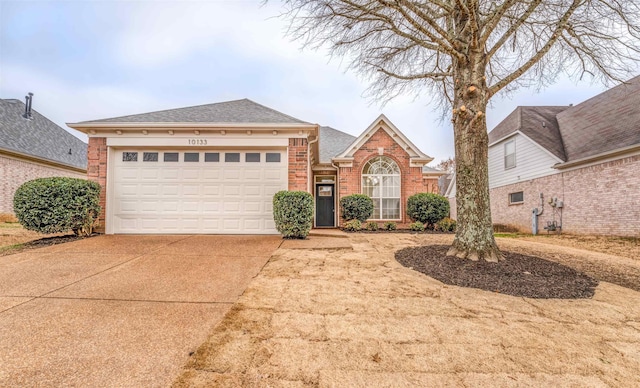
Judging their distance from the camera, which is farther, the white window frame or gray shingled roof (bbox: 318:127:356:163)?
gray shingled roof (bbox: 318:127:356:163)

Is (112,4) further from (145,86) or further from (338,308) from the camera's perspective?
(145,86)

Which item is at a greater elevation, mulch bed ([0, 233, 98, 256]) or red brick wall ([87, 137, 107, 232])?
red brick wall ([87, 137, 107, 232])

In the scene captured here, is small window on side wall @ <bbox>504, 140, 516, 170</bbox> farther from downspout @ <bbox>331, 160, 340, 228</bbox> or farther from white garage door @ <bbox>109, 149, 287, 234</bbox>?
white garage door @ <bbox>109, 149, 287, 234</bbox>

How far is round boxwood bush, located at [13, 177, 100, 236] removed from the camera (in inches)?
239

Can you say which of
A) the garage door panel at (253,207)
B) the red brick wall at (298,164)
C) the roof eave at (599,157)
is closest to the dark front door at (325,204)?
the red brick wall at (298,164)

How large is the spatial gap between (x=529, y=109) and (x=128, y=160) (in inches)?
726

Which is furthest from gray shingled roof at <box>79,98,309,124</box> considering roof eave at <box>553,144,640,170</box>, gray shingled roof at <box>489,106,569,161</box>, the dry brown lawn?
gray shingled roof at <box>489,106,569,161</box>

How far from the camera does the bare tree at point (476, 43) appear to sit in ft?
15.5

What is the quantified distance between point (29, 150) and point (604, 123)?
2482 cm

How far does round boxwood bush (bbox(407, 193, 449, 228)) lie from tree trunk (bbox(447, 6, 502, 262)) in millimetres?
6007

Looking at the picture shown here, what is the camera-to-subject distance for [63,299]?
289 centimetres

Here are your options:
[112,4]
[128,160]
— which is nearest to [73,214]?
[128,160]

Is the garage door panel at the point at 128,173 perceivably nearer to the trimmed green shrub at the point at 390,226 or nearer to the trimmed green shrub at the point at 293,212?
the trimmed green shrub at the point at 293,212

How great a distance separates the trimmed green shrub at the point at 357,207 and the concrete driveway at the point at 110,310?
629 cm
